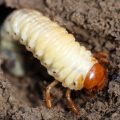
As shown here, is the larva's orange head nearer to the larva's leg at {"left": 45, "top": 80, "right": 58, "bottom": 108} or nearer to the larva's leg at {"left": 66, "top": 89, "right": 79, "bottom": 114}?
the larva's leg at {"left": 66, "top": 89, "right": 79, "bottom": 114}

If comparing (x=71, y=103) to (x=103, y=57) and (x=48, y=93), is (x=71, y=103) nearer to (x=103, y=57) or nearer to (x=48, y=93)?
(x=48, y=93)

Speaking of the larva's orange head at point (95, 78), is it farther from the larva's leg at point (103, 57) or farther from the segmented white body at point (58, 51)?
the larva's leg at point (103, 57)

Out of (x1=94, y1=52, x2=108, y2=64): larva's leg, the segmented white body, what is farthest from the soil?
the segmented white body

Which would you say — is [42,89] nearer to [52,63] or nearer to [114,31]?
[52,63]

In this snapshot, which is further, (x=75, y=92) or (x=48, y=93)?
(x=75, y=92)

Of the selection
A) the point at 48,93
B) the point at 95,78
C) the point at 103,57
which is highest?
the point at 103,57

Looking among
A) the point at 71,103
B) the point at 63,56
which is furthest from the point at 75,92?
the point at 63,56

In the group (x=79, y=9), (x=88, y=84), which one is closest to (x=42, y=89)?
(x=88, y=84)

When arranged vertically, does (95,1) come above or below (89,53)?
above
